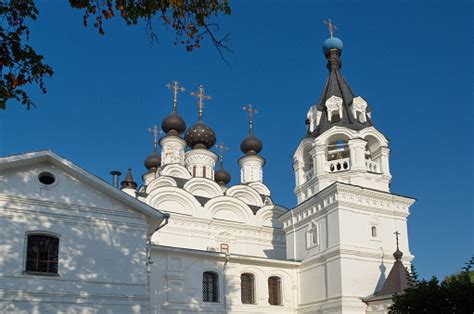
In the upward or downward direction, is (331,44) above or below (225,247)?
above

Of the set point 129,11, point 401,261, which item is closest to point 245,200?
point 401,261

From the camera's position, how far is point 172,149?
3181 centimetres

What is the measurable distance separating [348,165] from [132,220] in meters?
10.4

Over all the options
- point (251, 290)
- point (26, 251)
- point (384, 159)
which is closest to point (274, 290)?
point (251, 290)

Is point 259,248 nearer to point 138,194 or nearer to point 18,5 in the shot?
point 138,194

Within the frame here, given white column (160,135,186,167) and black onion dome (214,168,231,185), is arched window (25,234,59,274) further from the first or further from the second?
black onion dome (214,168,231,185)

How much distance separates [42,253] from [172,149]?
Answer: 19030mm

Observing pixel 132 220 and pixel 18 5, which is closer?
pixel 18 5

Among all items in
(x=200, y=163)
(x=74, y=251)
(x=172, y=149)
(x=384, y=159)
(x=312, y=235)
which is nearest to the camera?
(x=74, y=251)

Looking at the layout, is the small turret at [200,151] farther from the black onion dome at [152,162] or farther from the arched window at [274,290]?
the arched window at [274,290]

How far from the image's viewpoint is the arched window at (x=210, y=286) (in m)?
19.9

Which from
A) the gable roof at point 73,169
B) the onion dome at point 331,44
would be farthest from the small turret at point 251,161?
the gable roof at point 73,169

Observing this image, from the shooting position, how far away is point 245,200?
97.2ft

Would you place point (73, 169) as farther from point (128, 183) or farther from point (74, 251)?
point (128, 183)
